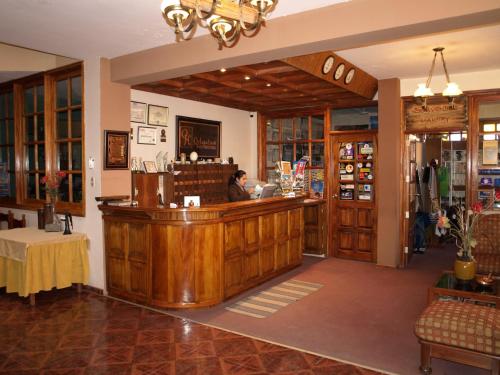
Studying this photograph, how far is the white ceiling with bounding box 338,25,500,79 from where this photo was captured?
14.7 feet

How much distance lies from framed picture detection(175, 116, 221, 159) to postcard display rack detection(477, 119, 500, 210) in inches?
169

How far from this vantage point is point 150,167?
20.0 ft

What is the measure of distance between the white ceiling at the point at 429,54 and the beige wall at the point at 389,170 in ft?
1.29

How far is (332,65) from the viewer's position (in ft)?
17.1

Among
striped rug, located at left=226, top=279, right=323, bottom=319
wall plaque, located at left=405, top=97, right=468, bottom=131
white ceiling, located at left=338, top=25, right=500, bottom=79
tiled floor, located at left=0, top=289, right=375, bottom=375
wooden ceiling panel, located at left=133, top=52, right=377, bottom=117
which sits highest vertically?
white ceiling, located at left=338, top=25, right=500, bottom=79

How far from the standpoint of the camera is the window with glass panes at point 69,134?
17.3 ft

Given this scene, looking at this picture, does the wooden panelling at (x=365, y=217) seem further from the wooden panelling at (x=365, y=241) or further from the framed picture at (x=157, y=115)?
the framed picture at (x=157, y=115)

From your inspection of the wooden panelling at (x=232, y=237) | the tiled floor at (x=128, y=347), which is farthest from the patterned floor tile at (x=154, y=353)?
the wooden panelling at (x=232, y=237)

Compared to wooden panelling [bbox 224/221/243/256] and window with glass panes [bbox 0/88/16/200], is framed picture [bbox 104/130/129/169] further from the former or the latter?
window with glass panes [bbox 0/88/16/200]

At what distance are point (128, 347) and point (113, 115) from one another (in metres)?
2.75

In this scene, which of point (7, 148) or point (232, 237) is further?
point (7, 148)

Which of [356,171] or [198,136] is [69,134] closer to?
[198,136]

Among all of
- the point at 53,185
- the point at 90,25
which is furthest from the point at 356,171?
the point at 90,25

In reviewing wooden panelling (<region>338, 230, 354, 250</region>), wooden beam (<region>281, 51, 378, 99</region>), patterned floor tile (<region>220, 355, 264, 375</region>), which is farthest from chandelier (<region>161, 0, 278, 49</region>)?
wooden panelling (<region>338, 230, 354, 250</region>)
